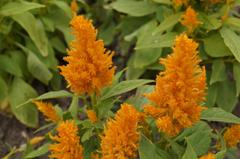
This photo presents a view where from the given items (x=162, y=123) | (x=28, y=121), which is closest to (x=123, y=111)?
(x=162, y=123)

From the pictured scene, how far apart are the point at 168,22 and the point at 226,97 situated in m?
0.77

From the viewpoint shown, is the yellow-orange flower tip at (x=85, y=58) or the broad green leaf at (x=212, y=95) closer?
the yellow-orange flower tip at (x=85, y=58)

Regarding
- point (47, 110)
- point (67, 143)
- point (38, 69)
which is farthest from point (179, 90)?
point (38, 69)

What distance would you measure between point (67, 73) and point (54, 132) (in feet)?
3.44

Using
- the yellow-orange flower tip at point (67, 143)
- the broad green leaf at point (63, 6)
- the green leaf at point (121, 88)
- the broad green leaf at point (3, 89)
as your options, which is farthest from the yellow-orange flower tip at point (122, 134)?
the broad green leaf at point (63, 6)

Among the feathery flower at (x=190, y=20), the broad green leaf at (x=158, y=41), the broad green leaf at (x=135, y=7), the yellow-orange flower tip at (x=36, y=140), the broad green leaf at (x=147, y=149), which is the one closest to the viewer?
the broad green leaf at (x=147, y=149)

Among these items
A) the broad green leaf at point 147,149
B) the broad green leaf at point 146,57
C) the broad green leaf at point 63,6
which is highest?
the broad green leaf at point 63,6

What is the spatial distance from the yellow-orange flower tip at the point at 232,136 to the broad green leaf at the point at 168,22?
4.28ft

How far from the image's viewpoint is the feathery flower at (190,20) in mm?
3670

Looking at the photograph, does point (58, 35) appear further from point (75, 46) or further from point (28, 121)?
point (75, 46)

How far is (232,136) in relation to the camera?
2891mm

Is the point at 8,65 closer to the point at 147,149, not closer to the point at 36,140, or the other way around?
the point at 36,140

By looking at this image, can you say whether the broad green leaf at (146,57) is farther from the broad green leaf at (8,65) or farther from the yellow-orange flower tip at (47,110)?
the yellow-orange flower tip at (47,110)

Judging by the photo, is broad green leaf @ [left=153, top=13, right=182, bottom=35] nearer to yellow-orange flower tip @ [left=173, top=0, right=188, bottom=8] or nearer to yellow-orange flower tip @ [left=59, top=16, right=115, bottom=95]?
yellow-orange flower tip @ [left=173, top=0, right=188, bottom=8]
